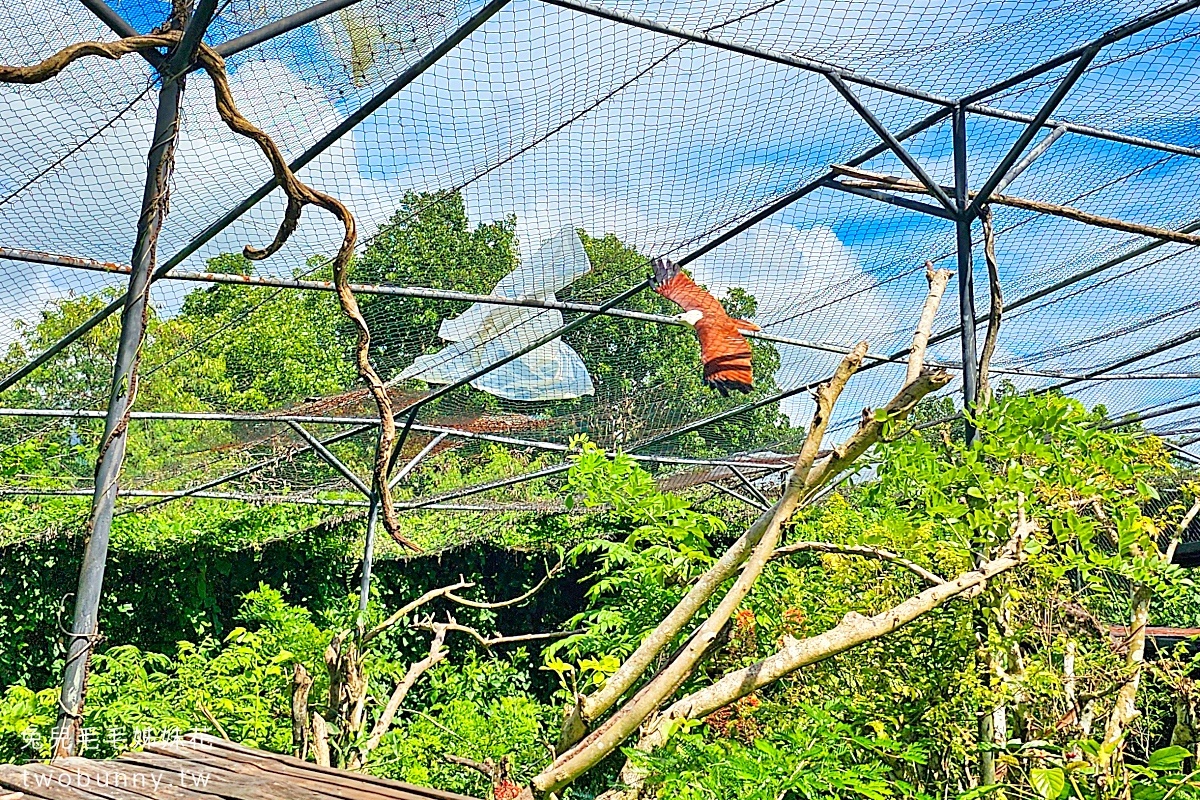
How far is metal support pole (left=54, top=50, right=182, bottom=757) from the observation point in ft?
10.3

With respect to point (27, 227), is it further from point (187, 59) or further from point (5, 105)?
point (187, 59)

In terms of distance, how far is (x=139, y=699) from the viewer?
554cm

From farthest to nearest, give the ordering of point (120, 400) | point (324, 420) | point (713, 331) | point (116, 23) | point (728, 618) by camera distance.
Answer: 1. point (324, 420)
2. point (713, 331)
3. point (120, 400)
4. point (116, 23)
5. point (728, 618)

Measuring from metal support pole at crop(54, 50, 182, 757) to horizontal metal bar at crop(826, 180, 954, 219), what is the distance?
116 inches

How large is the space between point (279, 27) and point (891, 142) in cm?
252

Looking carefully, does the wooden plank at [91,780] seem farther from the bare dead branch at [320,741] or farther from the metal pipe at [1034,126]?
the metal pipe at [1034,126]

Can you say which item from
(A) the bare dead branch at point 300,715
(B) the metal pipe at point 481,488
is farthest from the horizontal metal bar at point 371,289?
(B) the metal pipe at point 481,488

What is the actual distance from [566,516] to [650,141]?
461 cm

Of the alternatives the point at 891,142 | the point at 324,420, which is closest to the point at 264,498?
the point at 324,420

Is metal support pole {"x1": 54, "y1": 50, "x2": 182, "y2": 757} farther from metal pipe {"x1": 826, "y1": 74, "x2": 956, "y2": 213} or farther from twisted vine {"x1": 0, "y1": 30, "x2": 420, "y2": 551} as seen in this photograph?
metal pipe {"x1": 826, "y1": 74, "x2": 956, "y2": 213}

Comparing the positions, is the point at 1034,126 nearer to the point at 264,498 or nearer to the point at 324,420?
the point at 324,420

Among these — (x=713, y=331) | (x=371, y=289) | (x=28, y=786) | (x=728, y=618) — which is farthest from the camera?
(x=713, y=331)

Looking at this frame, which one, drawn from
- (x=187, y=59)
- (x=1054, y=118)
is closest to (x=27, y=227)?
(x=187, y=59)

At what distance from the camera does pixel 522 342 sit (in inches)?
254
